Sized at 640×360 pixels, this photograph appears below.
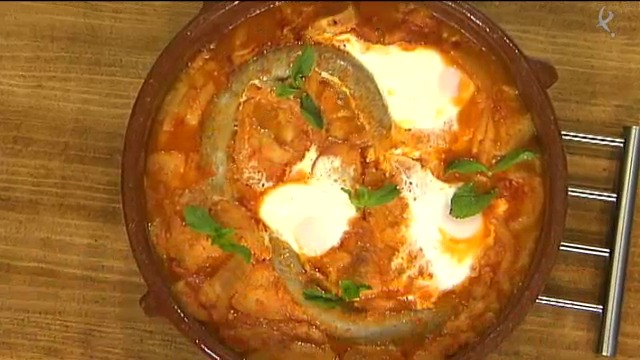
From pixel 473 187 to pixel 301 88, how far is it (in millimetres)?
381

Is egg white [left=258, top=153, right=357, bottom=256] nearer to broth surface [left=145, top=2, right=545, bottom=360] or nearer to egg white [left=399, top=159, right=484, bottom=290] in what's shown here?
broth surface [left=145, top=2, right=545, bottom=360]

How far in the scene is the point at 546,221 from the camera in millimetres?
1987

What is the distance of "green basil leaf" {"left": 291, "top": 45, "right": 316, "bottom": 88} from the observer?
2002mm

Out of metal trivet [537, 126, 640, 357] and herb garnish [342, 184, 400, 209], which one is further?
metal trivet [537, 126, 640, 357]

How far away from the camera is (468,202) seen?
199 cm

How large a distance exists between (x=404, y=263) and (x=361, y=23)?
0.48 m

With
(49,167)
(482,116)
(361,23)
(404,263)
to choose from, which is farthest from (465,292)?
(49,167)

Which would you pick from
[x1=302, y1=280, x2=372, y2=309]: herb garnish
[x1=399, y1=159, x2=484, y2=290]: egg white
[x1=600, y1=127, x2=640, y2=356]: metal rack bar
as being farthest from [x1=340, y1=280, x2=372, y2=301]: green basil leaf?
[x1=600, y1=127, x2=640, y2=356]: metal rack bar

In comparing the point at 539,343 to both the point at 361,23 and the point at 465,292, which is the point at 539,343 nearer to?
the point at 465,292

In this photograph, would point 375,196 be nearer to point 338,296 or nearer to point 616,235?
point 338,296

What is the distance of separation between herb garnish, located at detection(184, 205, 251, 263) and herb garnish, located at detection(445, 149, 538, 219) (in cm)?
41

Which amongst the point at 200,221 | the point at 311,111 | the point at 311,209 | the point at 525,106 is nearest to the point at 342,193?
the point at 311,209

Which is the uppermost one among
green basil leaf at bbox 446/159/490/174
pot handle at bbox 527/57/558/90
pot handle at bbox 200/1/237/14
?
pot handle at bbox 200/1/237/14

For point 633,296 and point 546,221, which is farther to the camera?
point 633,296
